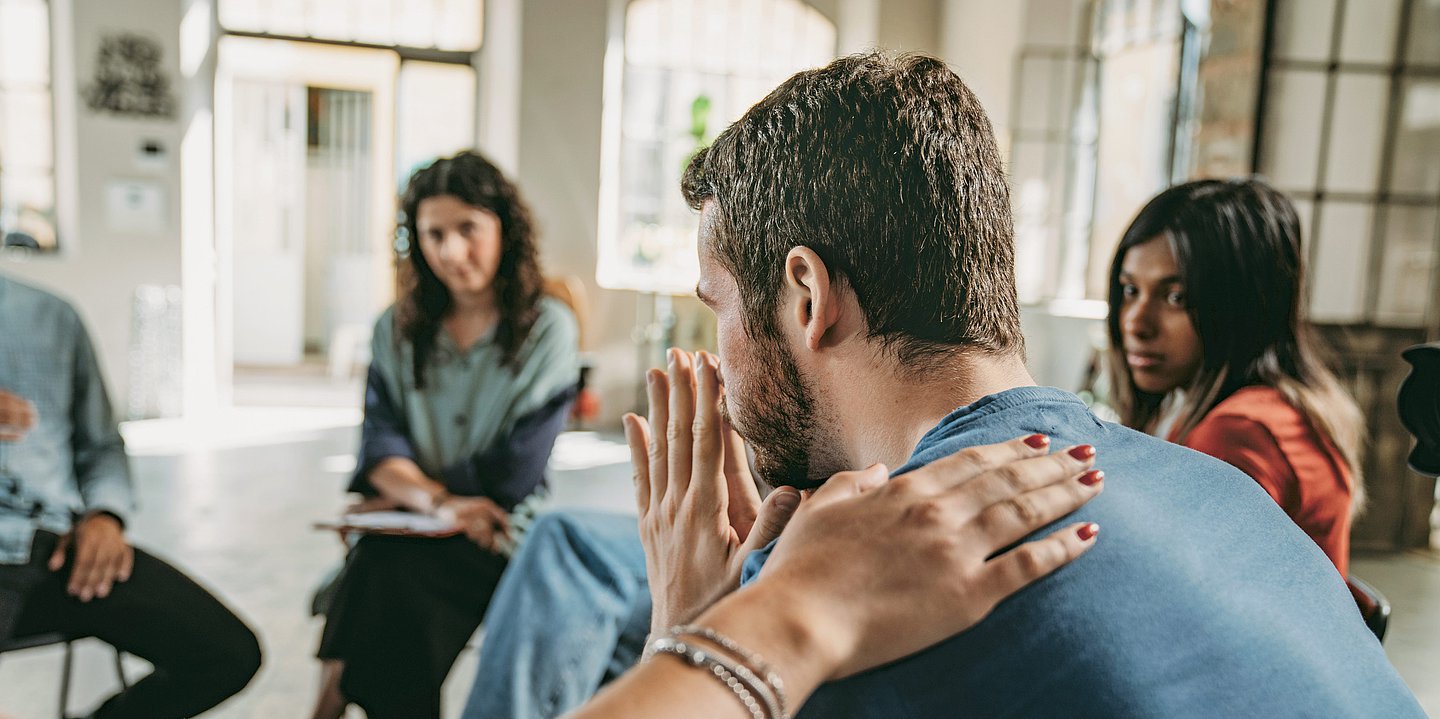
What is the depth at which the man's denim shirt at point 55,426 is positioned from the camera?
2035mm

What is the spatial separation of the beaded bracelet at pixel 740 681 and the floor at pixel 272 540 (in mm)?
2405

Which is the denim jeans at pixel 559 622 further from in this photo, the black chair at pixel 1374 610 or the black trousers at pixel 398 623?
the black chair at pixel 1374 610

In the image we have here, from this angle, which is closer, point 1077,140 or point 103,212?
point 1077,140

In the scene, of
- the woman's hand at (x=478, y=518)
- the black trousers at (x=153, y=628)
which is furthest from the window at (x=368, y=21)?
the black trousers at (x=153, y=628)

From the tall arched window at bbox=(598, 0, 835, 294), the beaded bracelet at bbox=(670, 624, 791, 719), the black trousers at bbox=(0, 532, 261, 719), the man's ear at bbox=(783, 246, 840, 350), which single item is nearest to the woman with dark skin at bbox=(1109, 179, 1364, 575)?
the man's ear at bbox=(783, 246, 840, 350)

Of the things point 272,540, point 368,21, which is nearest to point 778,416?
point 272,540

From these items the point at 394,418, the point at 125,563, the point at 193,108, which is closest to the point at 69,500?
the point at 125,563

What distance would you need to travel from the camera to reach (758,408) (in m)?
0.97

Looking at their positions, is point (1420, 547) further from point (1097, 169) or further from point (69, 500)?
point (69, 500)

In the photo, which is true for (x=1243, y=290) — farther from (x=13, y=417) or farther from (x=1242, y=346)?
(x=13, y=417)

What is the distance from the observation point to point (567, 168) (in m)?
7.17

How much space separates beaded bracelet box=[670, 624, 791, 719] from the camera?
57cm

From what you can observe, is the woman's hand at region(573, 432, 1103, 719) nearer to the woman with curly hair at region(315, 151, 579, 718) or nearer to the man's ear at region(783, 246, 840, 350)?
the man's ear at region(783, 246, 840, 350)

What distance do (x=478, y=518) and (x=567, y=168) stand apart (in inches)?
204
